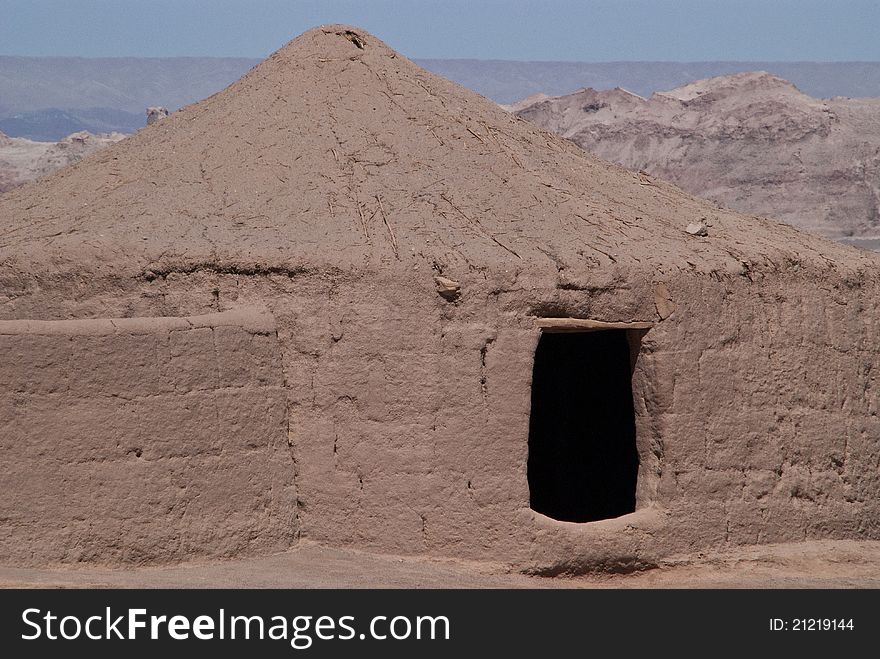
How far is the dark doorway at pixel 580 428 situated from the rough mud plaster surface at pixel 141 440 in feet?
12.0

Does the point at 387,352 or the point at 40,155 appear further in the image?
the point at 40,155

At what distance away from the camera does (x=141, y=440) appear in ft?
22.1

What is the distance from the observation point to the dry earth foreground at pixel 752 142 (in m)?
36.5

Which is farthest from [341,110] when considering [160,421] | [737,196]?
[737,196]

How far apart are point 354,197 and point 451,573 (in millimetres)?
2491

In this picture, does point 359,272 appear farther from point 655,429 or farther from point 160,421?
point 655,429

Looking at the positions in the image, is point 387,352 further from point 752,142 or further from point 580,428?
point 752,142

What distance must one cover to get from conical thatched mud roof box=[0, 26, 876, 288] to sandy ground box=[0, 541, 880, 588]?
5.60ft

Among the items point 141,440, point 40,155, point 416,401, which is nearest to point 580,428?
point 416,401

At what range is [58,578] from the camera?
6160mm

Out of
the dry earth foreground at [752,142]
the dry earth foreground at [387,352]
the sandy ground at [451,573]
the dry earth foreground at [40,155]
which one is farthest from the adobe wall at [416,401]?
the dry earth foreground at [40,155]

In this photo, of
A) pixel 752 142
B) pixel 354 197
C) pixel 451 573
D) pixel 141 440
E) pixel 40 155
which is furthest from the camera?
pixel 40 155

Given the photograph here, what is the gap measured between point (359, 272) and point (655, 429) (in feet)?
6.83

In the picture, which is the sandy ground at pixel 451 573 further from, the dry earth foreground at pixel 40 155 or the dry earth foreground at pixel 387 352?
the dry earth foreground at pixel 40 155
